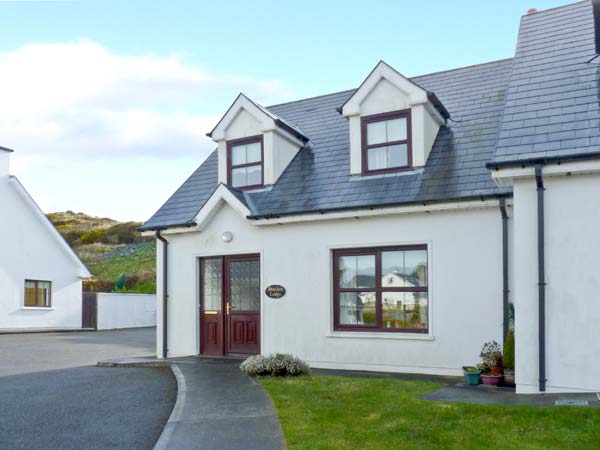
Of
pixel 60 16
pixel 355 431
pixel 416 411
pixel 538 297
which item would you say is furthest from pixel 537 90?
pixel 60 16

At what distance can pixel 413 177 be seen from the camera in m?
13.0

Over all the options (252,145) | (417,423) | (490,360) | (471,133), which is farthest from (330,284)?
(417,423)

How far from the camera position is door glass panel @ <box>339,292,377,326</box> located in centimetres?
1284

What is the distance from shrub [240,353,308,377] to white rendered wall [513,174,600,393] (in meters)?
3.89

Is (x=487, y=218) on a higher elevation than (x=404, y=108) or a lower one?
lower

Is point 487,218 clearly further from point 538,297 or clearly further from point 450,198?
point 538,297

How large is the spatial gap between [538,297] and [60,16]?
9.56 m

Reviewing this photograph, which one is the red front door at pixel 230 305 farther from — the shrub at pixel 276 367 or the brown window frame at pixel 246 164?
the shrub at pixel 276 367

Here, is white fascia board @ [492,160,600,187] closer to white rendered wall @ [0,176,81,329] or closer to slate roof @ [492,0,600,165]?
slate roof @ [492,0,600,165]

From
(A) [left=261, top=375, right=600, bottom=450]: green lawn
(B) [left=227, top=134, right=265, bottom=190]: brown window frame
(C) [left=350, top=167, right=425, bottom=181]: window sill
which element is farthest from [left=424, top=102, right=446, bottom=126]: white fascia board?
(A) [left=261, top=375, right=600, bottom=450]: green lawn

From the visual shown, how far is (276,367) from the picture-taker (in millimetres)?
11227

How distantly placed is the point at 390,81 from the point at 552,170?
17.0 ft

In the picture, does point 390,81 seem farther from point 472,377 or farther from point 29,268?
point 29,268

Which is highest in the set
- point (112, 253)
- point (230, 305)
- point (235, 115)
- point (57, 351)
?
point (235, 115)
